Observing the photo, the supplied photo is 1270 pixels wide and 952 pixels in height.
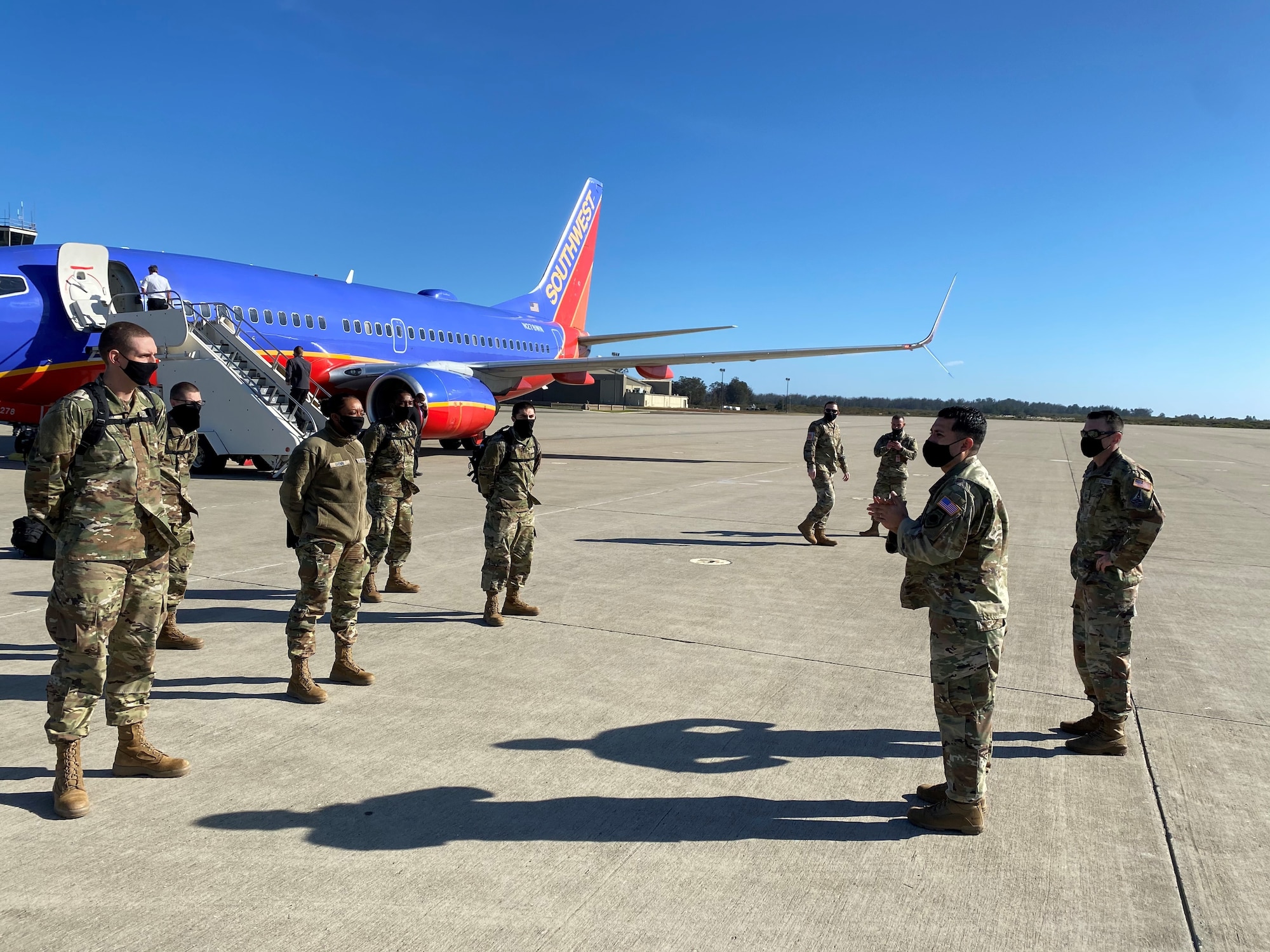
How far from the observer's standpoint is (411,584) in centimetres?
809

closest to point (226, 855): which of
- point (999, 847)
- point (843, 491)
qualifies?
point (999, 847)

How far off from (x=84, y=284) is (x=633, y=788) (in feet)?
49.9

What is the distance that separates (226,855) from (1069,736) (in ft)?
14.6

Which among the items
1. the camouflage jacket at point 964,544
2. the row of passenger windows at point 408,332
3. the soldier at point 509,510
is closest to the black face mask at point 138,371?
the soldier at point 509,510

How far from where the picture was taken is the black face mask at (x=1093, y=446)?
16.6 feet

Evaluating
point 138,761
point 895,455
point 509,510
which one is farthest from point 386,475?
point 895,455

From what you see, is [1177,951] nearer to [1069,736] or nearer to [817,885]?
[817,885]

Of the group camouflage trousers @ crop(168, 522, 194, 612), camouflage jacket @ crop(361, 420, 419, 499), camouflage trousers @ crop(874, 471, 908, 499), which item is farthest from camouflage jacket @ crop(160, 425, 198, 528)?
camouflage trousers @ crop(874, 471, 908, 499)

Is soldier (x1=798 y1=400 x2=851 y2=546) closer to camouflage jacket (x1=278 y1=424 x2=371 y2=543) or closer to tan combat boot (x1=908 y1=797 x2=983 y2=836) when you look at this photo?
camouflage jacket (x1=278 y1=424 x2=371 y2=543)

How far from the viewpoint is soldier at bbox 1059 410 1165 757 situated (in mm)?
4762

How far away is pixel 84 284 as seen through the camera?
49.1 feet

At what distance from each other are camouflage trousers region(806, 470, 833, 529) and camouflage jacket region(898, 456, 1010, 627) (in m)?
7.31

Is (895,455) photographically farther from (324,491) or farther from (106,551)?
(106,551)

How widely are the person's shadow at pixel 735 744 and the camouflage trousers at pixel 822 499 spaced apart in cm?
632
